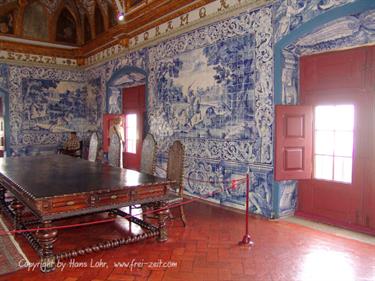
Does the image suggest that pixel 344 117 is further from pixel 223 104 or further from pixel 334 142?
pixel 223 104

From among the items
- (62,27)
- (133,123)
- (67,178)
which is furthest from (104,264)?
(62,27)

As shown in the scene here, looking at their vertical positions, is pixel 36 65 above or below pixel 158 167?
above

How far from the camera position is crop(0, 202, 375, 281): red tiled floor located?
2922 millimetres

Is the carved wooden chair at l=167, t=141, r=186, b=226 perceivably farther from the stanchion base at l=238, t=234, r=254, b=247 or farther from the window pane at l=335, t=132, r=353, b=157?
the window pane at l=335, t=132, r=353, b=157

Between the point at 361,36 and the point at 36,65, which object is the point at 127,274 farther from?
the point at 36,65

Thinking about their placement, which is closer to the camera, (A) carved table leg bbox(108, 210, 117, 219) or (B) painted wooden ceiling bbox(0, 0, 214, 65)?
(A) carved table leg bbox(108, 210, 117, 219)

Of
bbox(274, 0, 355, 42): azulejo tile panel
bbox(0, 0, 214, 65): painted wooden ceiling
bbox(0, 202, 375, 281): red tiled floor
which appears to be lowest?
bbox(0, 202, 375, 281): red tiled floor

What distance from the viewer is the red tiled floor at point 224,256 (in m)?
2.92

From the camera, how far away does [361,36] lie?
4.11m

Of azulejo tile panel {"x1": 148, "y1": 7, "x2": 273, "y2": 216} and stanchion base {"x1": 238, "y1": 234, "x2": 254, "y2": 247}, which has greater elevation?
azulejo tile panel {"x1": 148, "y1": 7, "x2": 273, "y2": 216}

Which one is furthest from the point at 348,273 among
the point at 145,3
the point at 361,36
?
the point at 145,3

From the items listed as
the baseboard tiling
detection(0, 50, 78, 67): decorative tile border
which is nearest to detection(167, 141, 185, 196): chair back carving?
the baseboard tiling

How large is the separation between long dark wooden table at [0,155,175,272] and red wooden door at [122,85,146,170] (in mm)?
3957

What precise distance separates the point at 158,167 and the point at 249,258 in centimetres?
398
